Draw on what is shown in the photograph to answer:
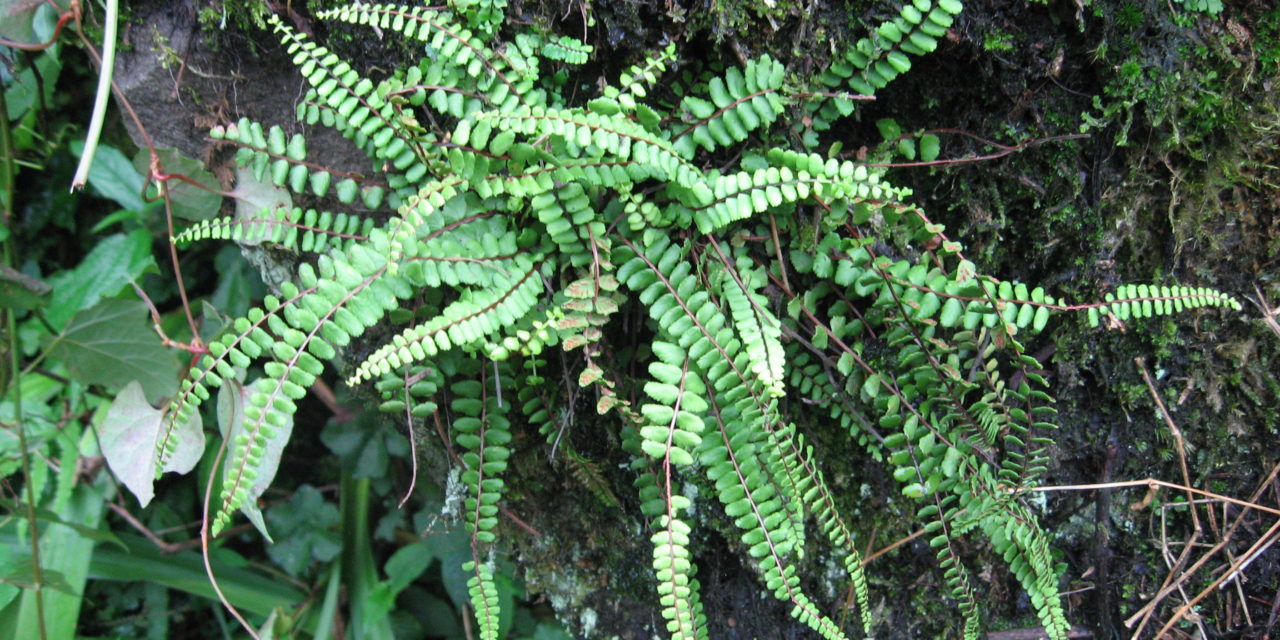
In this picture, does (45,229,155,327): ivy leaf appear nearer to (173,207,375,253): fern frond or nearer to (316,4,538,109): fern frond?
(173,207,375,253): fern frond

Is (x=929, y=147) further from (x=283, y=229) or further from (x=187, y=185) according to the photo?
(x=187, y=185)

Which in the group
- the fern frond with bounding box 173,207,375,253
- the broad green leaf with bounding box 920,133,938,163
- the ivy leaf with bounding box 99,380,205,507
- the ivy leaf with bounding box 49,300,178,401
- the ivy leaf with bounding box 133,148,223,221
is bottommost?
the ivy leaf with bounding box 99,380,205,507

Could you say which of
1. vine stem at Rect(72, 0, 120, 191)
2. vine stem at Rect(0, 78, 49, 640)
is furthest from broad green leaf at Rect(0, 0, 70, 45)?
vine stem at Rect(72, 0, 120, 191)

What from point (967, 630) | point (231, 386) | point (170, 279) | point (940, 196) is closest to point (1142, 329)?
point (940, 196)

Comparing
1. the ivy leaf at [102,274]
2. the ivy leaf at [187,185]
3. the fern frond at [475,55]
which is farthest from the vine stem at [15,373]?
the fern frond at [475,55]

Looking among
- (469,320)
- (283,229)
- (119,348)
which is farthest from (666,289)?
(119,348)

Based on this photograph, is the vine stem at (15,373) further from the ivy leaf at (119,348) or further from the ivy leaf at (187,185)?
the ivy leaf at (187,185)

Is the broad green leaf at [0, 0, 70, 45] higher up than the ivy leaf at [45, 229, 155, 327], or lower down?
higher up
